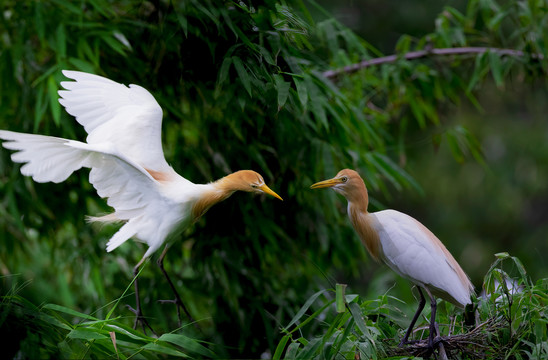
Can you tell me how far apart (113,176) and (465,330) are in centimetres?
67

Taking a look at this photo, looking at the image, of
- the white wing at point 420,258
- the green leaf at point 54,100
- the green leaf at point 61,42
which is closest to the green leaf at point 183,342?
the white wing at point 420,258

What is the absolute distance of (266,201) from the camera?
1.87 m

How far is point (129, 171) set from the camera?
1103 millimetres

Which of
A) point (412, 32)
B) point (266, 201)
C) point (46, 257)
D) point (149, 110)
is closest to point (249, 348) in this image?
point (266, 201)

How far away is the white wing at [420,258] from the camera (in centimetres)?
118

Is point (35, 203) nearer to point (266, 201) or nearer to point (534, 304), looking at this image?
point (266, 201)

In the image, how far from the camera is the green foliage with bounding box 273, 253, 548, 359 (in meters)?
1.05

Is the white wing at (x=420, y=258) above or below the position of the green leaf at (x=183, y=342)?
above

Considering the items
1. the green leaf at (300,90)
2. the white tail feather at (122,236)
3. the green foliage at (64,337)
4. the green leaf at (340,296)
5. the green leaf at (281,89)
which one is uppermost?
the green leaf at (281,89)

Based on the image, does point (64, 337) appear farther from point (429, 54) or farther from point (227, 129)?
point (429, 54)

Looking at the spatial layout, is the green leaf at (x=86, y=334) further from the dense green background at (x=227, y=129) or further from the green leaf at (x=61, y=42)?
the green leaf at (x=61, y=42)

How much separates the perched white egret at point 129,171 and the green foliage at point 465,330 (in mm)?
220

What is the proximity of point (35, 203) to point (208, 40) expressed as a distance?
0.91 metres

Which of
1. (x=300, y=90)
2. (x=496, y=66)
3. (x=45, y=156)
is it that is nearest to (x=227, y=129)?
(x=300, y=90)
